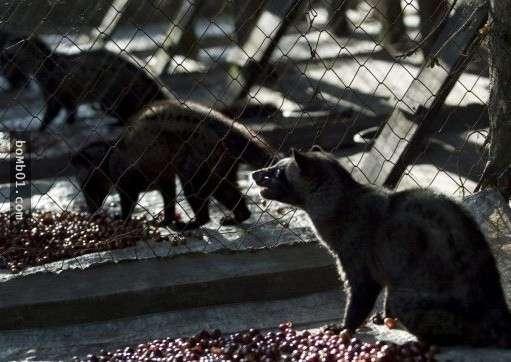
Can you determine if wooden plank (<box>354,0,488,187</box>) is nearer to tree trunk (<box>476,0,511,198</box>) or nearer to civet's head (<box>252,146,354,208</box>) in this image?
tree trunk (<box>476,0,511,198</box>)

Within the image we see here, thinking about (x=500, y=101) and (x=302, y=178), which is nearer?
(x=302, y=178)

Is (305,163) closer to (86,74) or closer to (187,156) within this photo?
(187,156)

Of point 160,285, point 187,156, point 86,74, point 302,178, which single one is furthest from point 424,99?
point 86,74

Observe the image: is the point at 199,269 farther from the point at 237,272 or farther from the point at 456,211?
the point at 456,211

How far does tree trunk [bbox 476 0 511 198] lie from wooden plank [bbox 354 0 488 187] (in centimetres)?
18

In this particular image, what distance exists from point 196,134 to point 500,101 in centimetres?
196

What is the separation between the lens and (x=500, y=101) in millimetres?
5055

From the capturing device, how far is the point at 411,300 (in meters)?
4.11

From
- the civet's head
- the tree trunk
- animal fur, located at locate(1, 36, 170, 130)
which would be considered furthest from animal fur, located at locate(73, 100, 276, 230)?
animal fur, located at locate(1, 36, 170, 130)

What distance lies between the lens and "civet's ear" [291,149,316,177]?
14.8 feet

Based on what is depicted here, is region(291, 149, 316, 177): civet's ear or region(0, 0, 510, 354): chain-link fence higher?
region(0, 0, 510, 354): chain-link fence

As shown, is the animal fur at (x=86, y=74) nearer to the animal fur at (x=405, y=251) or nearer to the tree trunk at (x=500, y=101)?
the tree trunk at (x=500, y=101)

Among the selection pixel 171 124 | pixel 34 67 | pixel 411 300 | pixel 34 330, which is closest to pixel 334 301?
pixel 411 300

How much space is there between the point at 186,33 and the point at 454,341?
5952 mm
